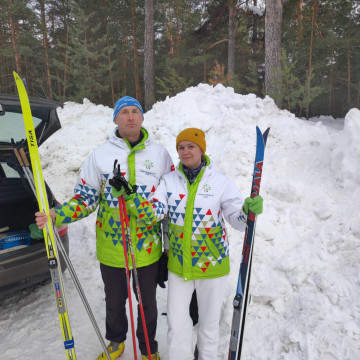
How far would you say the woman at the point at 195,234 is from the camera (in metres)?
2.40

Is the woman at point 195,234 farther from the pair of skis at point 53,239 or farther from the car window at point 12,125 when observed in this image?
the car window at point 12,125

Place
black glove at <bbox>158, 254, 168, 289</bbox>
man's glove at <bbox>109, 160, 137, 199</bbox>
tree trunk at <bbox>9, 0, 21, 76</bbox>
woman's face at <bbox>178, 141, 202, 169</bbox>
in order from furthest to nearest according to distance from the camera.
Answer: tree trunk at <bbox>9, 0, 21, 76</bbox>
black glove at <bbox>158, 254, 168, 289</bbox>
woman's face at <bbox>178, 141, 202, 169</bbox>
man's glove at <bbox>109, 160, 137, 199</bbox>

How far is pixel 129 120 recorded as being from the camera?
8.24 ft

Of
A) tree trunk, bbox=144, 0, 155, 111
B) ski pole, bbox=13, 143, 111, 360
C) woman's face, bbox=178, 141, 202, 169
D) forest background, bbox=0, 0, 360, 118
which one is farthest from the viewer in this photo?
forest background, bbox=0, 0, 360, 118

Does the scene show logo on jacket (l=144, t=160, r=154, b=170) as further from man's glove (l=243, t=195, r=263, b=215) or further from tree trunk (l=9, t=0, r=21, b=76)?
tree trunk (l=9, t=0, r=21, b=76)

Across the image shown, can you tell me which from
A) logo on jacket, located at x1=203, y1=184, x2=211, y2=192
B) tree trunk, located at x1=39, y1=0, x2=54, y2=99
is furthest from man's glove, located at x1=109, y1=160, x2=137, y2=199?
tree trunk, located at x1=39, y1=0, x2=54, y2=99

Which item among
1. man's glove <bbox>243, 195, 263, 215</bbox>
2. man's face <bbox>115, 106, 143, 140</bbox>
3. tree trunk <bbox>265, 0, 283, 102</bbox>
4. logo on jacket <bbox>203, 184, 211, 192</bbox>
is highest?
A: tree trunk <bbox>265, 0, 283, 102</bbox>

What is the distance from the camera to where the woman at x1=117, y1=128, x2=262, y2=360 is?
2.40 m

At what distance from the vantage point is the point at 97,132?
29.4 ft

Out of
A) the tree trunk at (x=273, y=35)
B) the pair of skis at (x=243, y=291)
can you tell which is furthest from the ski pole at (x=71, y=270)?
the tree trunk at (x=273, y=35)

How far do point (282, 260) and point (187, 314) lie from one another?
1777 mm

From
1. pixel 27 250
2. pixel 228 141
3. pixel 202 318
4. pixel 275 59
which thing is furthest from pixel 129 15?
pixel 202 318

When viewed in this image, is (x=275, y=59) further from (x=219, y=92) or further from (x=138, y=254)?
(x=138, y=254)

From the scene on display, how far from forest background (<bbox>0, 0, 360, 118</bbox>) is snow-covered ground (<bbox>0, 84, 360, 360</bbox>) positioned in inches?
241
